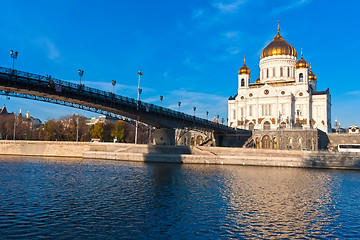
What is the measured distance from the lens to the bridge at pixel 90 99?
1366 inches

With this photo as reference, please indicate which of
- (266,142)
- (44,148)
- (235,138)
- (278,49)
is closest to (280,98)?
(266,142)

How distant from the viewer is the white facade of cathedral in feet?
271

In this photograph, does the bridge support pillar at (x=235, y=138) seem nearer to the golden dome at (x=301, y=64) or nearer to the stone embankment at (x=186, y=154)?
the golden dome at (x=301, y=64)

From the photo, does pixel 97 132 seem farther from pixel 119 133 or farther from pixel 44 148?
pixel 44 148

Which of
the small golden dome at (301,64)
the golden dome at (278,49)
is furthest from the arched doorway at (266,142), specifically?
Answer: the golden dome at (278,49)

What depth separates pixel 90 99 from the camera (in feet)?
140

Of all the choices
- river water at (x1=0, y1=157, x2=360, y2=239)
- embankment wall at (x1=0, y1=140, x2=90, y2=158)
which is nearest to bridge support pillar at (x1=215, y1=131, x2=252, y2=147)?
embankment wall at (x1=0, y1=140, x2=90, y2=158)

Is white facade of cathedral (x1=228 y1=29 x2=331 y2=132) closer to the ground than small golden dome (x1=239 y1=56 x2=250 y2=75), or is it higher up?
closer to the ground

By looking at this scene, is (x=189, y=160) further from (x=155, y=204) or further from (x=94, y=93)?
(x=155, y=204)

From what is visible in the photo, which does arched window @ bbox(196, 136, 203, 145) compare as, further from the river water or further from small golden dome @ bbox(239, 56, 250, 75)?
the river water

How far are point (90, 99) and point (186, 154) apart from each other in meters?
19.4

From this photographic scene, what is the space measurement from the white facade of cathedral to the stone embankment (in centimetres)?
2999

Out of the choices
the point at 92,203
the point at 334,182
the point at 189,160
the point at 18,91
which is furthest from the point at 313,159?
the point at 18,91

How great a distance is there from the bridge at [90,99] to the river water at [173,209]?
1091 centimetres
